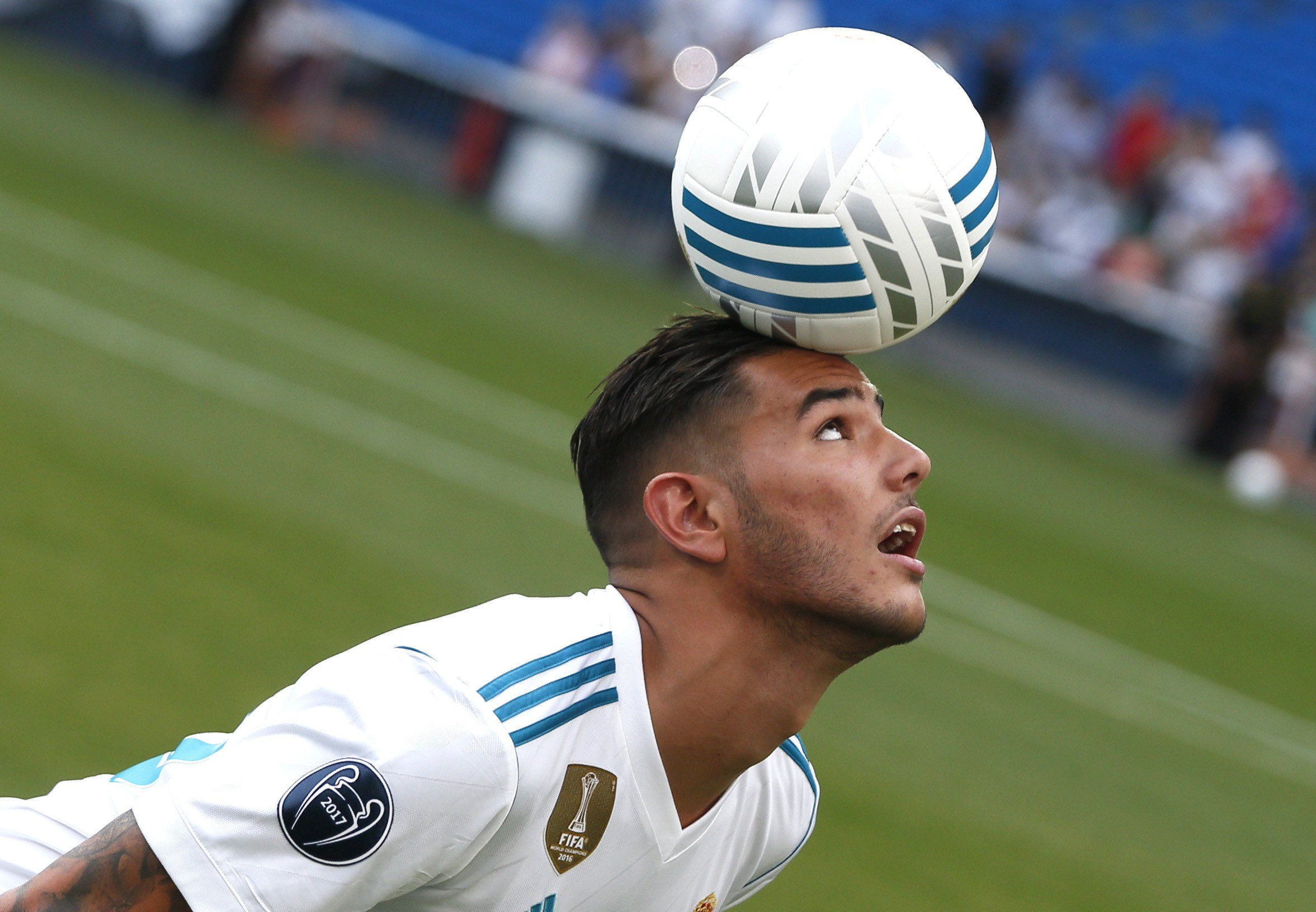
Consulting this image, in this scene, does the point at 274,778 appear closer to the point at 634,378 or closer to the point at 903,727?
the point at 634,378

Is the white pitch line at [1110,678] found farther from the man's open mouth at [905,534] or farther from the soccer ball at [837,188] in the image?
the soccer ball at [837,188]

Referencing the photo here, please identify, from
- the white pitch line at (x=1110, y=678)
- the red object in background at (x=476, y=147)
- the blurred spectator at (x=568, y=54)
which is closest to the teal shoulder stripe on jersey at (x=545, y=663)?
the white pitch line at (x=1110, y=678)

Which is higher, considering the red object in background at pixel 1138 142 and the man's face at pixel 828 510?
the red object in background at pixel 1138 142

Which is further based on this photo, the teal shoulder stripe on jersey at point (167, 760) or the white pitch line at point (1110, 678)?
the white pitch line at point (1110, 678)

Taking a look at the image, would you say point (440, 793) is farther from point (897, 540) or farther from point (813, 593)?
point (897, 540)

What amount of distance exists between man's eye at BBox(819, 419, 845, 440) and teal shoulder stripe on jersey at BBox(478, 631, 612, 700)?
54 centimetres

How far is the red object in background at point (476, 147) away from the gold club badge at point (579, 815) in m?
17.3

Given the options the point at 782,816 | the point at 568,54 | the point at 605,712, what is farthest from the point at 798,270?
the point at 568,54

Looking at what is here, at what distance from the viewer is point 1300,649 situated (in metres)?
10.9

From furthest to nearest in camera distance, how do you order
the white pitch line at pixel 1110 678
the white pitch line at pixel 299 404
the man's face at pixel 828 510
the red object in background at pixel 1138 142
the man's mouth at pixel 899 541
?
the red object in background at pixel 1138 142 < the white pitch line at pixel 299 404 < the white pitch line at pixel 1110 678 < the man's mouth at pixel 899 541 < the man's face at pixel 828 510

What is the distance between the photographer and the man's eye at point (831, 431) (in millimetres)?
3084

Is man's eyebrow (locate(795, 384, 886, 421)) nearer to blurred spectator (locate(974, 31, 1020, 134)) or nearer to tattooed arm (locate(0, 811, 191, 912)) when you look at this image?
tattooed arm (locate(0, 811, 191, 912))

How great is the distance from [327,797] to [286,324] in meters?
9.41

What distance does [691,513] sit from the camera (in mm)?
3104
